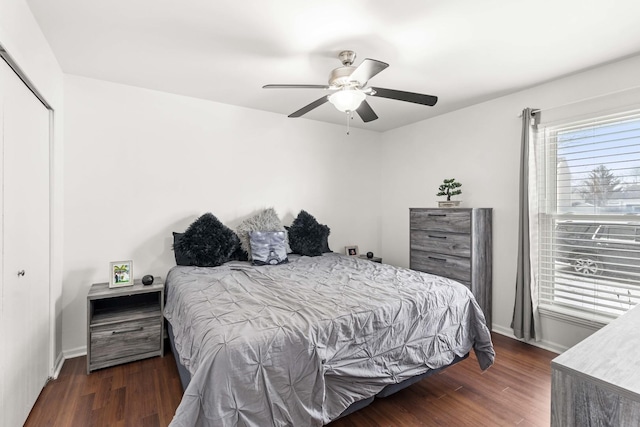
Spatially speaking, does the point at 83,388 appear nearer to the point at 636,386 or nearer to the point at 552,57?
the point at 636,386

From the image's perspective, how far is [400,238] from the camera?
452 cm

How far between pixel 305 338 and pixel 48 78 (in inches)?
103

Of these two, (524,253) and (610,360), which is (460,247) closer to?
(524,253)

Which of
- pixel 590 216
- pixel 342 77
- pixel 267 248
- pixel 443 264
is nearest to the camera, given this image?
pixel 342 77

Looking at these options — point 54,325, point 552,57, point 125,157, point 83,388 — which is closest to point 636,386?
point 552,57

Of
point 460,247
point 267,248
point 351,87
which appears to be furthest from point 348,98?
point 460,247

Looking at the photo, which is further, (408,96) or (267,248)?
(267,248)

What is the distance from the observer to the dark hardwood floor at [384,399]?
1.94 meters

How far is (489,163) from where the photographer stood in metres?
3.44

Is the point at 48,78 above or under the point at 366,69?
above

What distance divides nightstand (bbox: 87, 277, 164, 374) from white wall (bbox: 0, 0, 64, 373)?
0.90 ft

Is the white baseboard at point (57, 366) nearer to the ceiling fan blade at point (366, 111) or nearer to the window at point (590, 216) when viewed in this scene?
the ceiling fan blade at point (366, 111)

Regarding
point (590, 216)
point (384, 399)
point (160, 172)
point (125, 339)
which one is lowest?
point (384, 399)

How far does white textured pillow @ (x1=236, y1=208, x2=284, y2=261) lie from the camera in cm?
342
